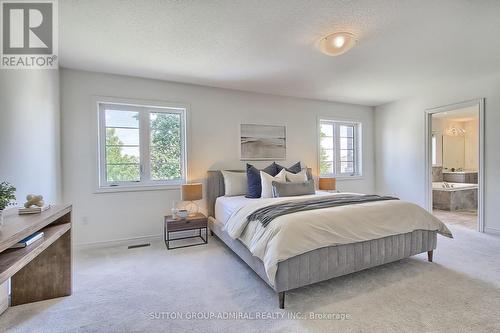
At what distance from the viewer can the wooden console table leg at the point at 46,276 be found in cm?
194

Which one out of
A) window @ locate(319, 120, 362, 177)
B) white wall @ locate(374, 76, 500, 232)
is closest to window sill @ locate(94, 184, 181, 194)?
window @ locate(319, 120, 362, 177)

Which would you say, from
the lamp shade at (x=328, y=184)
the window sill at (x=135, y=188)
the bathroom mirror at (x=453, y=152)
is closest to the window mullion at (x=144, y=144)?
the window sill at (x=135, y=188)

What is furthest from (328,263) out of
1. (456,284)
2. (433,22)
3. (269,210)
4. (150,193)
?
(150,193)

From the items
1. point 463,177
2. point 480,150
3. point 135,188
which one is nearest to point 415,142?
point 480,150

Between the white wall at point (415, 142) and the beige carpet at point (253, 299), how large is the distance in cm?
150

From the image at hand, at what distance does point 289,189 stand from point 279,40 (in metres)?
1.86

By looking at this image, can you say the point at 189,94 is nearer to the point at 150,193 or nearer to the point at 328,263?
the point at 150,193

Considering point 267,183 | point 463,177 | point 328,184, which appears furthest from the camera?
point 463,177

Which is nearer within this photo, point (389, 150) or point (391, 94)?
point (391, 94)

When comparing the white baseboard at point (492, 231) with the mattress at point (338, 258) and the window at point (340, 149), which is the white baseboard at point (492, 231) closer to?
the mattress at point (338, 258)

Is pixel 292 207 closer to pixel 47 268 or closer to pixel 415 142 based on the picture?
pixel 47 268

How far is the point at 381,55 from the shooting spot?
2.82 metres

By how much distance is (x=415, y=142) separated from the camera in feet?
15.2

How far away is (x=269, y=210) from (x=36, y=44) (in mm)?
2870
